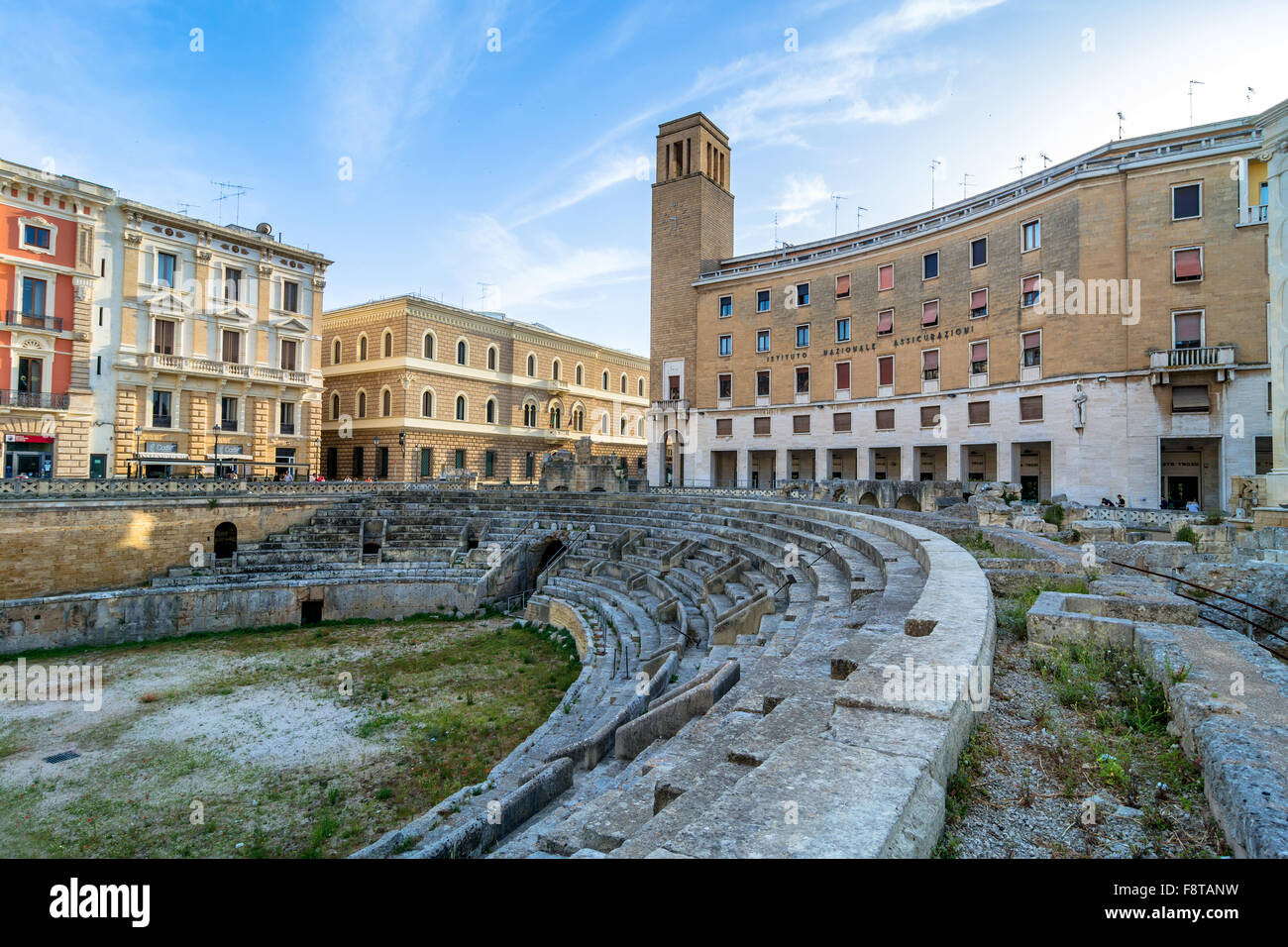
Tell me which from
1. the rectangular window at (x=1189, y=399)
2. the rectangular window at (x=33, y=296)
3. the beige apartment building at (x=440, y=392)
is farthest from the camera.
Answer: the beige apartment building at (x=440, y=392)

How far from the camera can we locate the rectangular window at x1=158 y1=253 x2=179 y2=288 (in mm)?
29281

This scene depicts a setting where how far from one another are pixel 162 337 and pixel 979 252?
129ft

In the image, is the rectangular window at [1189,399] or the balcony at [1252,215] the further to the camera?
the rectangular window at [1189,399]

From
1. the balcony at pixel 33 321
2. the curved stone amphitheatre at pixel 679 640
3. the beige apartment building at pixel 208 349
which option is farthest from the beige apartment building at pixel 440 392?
the balcony at pixel 33 321

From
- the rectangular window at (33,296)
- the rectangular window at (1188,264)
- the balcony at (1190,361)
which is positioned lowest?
the balcony at (1190,361)

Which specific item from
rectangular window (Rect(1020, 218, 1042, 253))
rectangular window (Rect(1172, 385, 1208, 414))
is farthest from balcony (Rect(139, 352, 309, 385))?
rectangular window (Rect(1172, 385, 1208, 414))

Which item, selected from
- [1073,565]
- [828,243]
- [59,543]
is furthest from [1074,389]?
[59,543]

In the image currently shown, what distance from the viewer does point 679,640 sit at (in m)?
11.2

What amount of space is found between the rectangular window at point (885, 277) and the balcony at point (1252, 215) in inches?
553

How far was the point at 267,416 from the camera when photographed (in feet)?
108

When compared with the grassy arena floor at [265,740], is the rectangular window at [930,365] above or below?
above

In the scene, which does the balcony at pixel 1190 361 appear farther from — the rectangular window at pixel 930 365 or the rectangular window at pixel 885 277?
the rectangular window at pixel 885 277

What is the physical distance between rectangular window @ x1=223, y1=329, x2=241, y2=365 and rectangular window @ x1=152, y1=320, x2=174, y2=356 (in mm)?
→ 2245

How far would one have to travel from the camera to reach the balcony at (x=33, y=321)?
82.1ft
